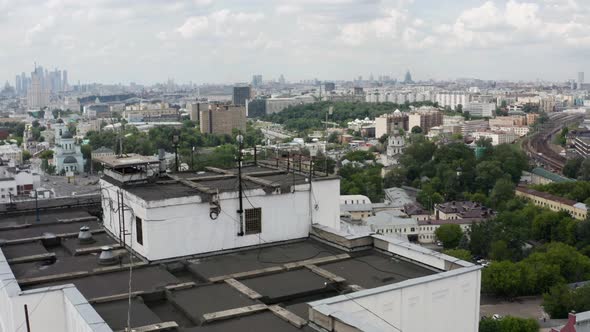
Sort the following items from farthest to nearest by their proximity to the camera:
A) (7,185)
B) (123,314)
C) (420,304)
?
(7,185)
(420,304)
(123,314)

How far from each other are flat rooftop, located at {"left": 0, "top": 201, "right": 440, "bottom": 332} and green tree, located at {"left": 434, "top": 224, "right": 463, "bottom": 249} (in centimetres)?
2683

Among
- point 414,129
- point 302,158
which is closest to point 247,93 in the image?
point 414,129

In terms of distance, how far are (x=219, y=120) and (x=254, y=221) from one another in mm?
81222

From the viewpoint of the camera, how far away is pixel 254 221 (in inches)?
355

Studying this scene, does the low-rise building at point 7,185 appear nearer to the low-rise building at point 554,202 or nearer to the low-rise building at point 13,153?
the low-rise building at point 13,153

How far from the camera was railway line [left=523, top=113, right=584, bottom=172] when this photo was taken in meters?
63.6

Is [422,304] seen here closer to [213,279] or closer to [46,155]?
[213,279]

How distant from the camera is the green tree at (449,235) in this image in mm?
34688

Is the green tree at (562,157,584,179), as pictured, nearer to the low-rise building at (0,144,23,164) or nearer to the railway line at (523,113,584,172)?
the railway line at (523,113,584,172)

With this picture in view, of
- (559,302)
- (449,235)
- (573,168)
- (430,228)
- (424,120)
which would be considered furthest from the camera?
(424,120)

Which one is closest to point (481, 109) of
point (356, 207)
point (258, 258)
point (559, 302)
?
point (356, 207)

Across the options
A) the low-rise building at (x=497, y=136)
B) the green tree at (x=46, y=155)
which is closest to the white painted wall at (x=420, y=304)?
the green tree at (x=46, y=155)

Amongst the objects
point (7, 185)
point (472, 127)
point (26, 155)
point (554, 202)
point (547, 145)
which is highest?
point (7, 185)

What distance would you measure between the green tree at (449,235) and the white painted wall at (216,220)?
26.2 m
